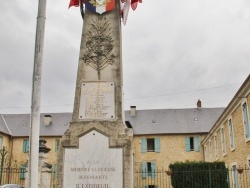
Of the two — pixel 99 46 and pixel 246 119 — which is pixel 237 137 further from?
pixel 99 46

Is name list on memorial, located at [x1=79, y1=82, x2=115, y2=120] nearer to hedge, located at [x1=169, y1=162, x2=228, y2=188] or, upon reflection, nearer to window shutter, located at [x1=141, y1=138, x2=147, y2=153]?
hedge, located at [x1=169, y1=162, x2=228, y2=188]

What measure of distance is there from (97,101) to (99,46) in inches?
53.0

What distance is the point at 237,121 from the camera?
53.6ft

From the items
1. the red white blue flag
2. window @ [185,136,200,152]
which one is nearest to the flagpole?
the red white blue flag

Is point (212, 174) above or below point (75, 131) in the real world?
below

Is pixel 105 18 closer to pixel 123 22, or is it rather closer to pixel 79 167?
pixel 123 22

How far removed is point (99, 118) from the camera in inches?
280

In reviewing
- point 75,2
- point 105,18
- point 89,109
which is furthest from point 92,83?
point 75,2

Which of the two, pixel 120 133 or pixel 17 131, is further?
pixel 17 131

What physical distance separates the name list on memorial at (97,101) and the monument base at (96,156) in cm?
21

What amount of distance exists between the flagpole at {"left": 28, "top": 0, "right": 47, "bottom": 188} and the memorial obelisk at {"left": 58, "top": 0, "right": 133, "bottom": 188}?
93.7 inches

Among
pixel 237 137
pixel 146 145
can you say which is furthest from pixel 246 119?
pixel 146 145

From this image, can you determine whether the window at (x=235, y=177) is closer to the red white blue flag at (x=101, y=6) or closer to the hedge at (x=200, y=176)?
the hedge at (x=200, y=176)

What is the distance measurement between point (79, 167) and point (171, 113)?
29723 millimetres
